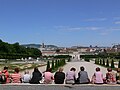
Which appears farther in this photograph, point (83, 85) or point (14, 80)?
point (14, 80)

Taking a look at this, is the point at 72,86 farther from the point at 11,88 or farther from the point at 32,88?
the point at 11,88

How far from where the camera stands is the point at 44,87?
9.65m

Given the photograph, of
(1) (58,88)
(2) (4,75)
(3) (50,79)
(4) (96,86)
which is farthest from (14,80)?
(4) (96,86)

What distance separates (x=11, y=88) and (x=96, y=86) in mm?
2549

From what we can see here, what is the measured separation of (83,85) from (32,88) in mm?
1538

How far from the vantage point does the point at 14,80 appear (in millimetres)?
11219

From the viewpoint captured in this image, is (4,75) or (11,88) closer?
(11,88)

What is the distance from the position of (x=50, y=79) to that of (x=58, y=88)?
1.44m

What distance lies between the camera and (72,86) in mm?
9664

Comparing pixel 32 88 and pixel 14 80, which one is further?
pixel 14 80

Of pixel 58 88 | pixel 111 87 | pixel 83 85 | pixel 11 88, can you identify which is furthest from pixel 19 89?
pixel 111 87

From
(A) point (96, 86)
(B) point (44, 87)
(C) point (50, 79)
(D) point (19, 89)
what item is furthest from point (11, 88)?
(A) point (96, 86)

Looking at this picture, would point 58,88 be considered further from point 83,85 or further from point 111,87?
point 111,87

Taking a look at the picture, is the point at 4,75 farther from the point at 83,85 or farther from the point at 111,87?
the point at 111,87
